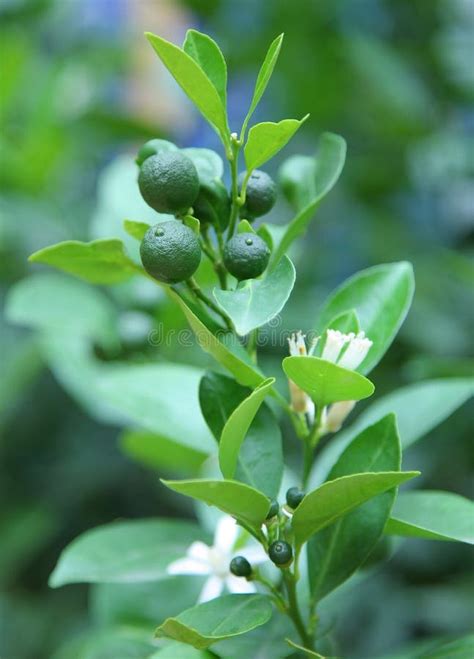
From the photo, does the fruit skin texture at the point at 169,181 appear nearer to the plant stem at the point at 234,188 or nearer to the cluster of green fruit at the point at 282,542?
the plant stem at the point at 234,188

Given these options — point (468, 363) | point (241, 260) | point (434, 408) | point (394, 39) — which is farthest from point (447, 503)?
point (394, 39)

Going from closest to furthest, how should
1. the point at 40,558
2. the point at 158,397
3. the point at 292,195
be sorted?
the point at 292,195, the point at 158,397, the point at 40,558

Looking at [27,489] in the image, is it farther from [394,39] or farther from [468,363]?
[394,39]

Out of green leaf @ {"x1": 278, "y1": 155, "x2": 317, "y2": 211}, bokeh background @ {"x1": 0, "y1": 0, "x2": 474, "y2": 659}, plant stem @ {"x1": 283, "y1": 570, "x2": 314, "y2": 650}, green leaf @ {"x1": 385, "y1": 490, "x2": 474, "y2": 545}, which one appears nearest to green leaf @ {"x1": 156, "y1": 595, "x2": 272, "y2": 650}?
plant stem @ {"x1": 283, "y1": 570, "x2": 314, "y2": 650}

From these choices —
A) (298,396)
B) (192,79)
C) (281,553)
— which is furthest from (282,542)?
(192,79)

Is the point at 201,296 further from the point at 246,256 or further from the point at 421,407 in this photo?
the point at 421,407

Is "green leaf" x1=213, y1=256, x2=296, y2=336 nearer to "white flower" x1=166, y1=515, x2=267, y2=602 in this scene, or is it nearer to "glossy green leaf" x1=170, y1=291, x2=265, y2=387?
"glossy green leaf" x1=170, y1=291, x2=265, y2=387

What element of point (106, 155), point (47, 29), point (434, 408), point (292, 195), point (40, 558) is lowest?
point (40, 558)
